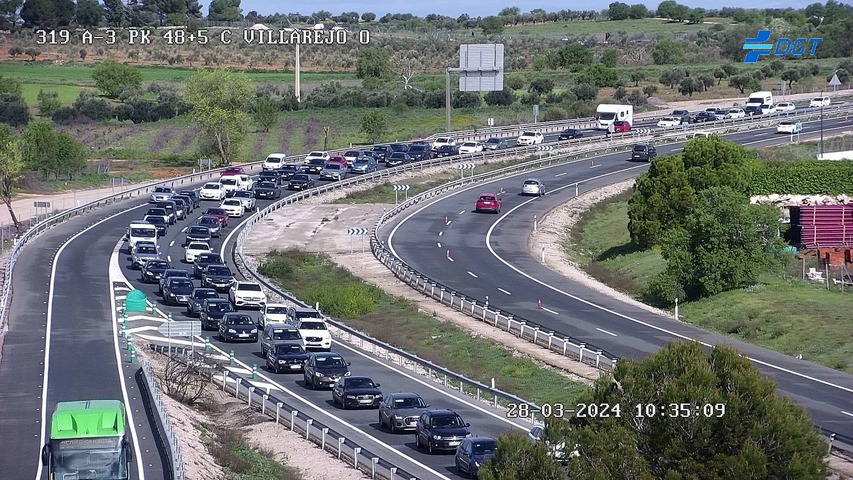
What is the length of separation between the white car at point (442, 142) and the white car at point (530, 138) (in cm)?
580

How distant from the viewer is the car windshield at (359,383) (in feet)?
136

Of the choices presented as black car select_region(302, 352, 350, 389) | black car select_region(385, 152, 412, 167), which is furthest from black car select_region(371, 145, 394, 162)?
black car select_region(302, 352, 350, 389)

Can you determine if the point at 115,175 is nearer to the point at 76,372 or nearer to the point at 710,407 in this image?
the point at 76,372

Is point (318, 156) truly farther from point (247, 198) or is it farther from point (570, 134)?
point (570, 134)

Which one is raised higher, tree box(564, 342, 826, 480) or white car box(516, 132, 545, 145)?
tree box(564, 342, 826, 480)

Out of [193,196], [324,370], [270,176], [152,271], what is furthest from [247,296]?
[270,176]

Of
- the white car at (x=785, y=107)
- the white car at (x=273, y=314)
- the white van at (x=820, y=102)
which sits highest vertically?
the white van at (x=820, y=102)

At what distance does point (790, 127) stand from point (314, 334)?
72.5 metres

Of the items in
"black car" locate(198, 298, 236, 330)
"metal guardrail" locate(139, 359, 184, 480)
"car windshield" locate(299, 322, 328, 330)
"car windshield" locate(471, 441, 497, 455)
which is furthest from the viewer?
"black car" locate(198, 298, 236, 330)

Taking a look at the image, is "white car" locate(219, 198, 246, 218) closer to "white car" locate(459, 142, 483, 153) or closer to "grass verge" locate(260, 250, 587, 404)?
"grass verge" locate(260, 250, 587, 404)

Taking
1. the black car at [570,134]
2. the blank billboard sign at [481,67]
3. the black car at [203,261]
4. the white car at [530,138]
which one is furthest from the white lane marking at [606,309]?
the black car at [570,134]

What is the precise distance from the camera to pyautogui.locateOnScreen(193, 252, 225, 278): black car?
63.5 meters

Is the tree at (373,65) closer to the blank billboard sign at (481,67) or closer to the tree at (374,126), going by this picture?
the tree at (374,126)

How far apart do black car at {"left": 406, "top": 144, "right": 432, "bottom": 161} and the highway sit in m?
8.49
